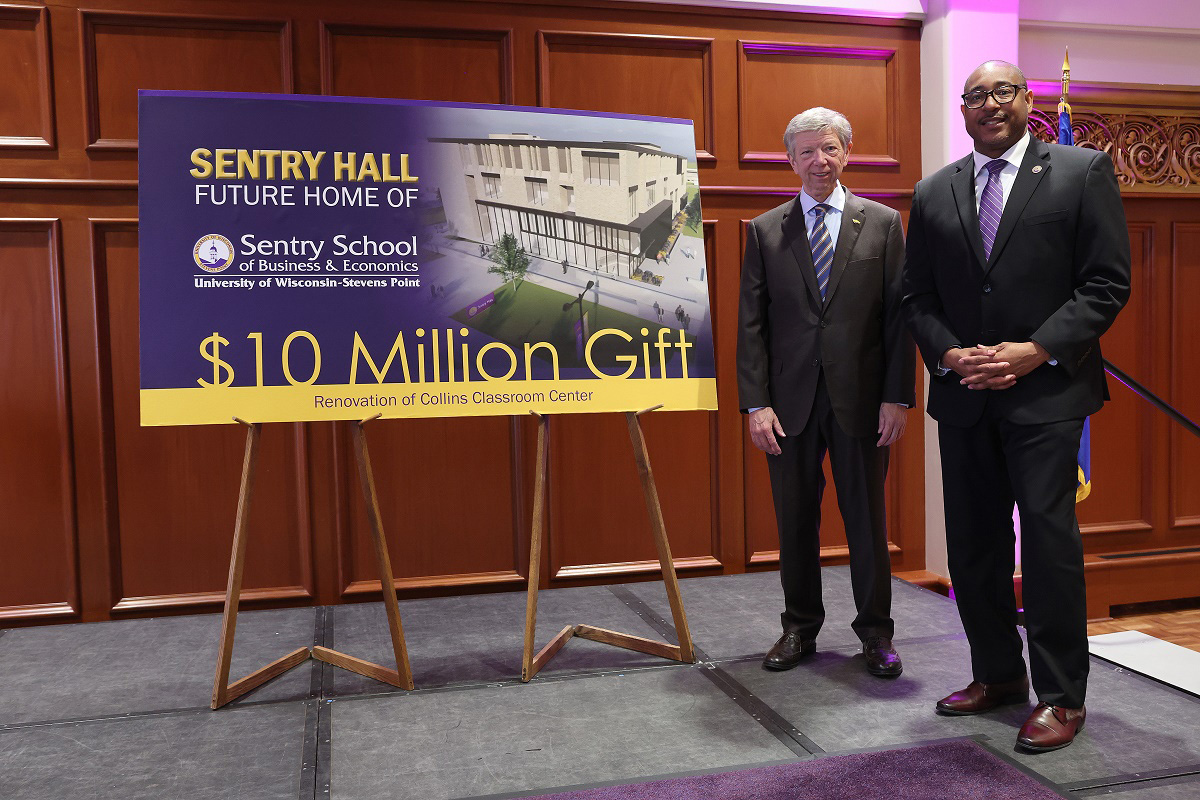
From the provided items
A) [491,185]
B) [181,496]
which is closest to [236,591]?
[181,496]

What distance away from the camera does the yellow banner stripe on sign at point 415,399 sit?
257 cm

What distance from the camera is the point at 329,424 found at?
3.67 meters

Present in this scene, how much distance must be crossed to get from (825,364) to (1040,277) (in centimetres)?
65

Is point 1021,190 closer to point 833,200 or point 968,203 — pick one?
point 968,203

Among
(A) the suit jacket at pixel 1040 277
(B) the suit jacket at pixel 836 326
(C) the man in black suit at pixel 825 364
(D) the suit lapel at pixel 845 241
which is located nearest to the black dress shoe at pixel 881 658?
(C) the man in black suit at pixel 825 364

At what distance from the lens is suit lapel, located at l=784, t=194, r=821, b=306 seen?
274cm

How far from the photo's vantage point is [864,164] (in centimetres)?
409

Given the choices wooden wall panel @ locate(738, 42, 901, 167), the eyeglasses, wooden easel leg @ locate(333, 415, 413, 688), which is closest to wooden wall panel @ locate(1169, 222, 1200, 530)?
wooden wall panel @ locate(738, 42, 901, 167)

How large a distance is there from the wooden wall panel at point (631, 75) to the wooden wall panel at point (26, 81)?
1823mm

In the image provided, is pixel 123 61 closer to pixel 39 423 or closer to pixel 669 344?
pixel 39 423

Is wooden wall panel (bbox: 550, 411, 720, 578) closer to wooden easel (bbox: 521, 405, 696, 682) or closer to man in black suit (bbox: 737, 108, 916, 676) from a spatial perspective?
wooden easel (bbox: 521, 405, 696, 682)

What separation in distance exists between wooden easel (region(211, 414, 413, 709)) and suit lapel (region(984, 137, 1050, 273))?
1693mm

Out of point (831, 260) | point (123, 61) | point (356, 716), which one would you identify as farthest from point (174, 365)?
point (831, 260)

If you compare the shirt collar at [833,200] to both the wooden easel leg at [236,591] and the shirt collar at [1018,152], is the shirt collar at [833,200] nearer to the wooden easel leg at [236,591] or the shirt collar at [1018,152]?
the shirt collar at [1018,152]
